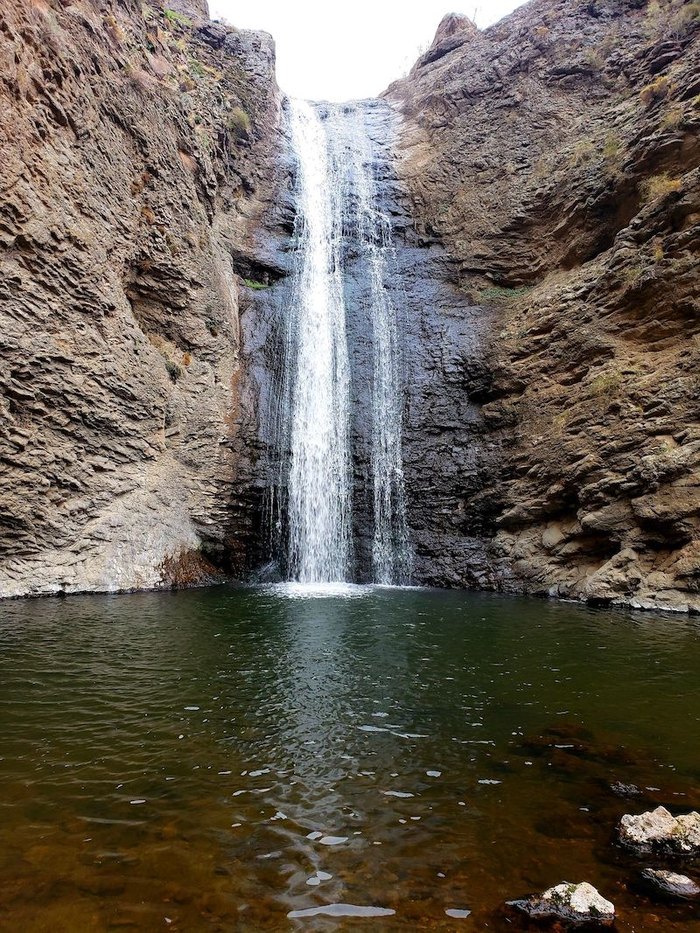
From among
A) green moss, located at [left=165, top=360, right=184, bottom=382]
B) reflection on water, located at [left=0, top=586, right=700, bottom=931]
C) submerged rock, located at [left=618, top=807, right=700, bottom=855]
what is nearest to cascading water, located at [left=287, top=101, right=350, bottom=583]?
green moss, located at [left=165, top=360, right=184, bottom=382]

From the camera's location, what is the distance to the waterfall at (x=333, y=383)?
50.0 ft

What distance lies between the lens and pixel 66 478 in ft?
37.8

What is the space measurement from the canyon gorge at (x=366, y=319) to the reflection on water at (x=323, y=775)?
5232mm

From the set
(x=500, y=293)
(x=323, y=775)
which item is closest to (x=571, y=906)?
(x=323, y=775)

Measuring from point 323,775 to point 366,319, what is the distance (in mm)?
17442

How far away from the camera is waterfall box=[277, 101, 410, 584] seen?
50.0ft

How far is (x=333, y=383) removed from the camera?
17.8 m

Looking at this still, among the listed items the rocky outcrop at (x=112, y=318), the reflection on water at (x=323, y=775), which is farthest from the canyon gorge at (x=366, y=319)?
the reflection on water at (x=323, y=775)

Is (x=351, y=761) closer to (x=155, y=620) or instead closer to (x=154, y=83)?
(x=155, y=620)

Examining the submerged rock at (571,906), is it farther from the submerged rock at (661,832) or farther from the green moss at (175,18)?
the green moss at (175,18)

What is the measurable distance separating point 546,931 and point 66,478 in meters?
11.9

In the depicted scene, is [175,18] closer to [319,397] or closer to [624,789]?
[319,397]

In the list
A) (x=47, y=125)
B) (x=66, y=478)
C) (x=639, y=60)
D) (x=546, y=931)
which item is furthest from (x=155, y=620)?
(x=639, y=60)

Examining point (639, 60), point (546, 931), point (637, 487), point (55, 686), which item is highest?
point (639, 60)
